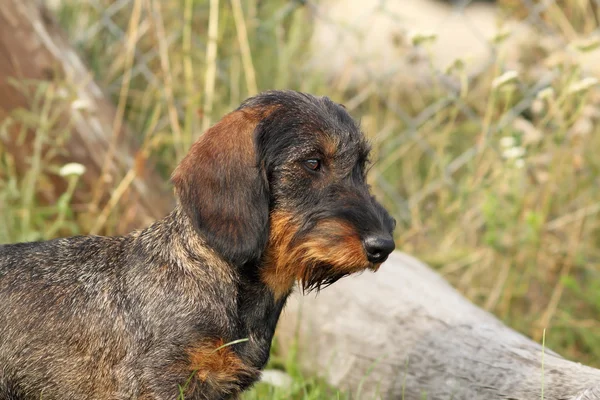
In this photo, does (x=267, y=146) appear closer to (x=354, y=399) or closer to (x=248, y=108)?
(x=248, y=108)

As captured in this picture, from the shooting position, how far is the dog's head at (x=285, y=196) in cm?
337

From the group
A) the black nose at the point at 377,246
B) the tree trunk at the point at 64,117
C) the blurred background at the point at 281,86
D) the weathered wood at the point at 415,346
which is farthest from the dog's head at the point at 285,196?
the tree trunk at the point at 64,117

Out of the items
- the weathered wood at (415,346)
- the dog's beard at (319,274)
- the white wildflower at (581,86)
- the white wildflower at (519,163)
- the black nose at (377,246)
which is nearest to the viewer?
the black nose at (377,246)

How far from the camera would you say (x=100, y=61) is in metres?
6.99

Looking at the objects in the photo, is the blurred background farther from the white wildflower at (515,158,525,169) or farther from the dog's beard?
the dog's beard

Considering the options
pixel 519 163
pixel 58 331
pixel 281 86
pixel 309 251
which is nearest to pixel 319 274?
pixel 309 251

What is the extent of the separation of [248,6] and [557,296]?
343 cm

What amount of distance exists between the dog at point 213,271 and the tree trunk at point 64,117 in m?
2.26

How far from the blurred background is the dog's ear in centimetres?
174

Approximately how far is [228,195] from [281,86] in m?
3.70

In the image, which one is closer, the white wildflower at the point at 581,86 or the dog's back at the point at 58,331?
the dog's back at the point at 58,331

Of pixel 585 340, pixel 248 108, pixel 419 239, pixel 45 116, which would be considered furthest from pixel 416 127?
pixel 248 108

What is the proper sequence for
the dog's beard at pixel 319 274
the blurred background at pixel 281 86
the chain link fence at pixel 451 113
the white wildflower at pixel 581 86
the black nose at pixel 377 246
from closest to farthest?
1. the black nose at pixel 377 246
2. the dog's beard at pixel 319 274
3. the white wildflower at pixel 581 86
4. the blurred background at pixel 281 86
5. the chain link fence at pixel 451 113

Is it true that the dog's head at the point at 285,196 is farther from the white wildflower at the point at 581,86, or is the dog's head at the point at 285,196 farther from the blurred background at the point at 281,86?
the white wildflower at the point at 581,86
